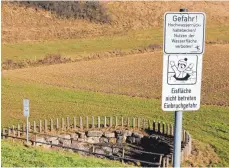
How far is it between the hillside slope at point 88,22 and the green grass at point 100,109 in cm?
2447

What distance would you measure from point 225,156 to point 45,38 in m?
41.8

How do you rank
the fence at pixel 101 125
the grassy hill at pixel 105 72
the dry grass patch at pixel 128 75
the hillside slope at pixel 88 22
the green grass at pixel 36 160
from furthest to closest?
the hillside slope at pixel 88 22, the dry grass patch at pixel 128 75, the grassy hill at pixel 105 72, the fence at pixel 101 125, the green grass at pixel 36 160

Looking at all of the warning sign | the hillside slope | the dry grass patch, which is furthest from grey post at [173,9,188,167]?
the hillside slope

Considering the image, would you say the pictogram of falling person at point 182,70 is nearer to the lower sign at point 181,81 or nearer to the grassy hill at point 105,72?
the lower sign at point 181,81

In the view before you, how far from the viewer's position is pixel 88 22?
61.9 m

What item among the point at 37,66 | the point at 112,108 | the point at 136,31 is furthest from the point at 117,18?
the point at 112,108

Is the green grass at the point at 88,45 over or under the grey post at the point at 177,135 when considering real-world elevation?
over

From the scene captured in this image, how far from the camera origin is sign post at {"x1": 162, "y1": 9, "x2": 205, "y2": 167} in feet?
13.5

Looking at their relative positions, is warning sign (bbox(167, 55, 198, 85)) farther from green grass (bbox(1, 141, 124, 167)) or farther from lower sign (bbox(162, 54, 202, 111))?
green grass (bbox(1, 141, 124, 167))

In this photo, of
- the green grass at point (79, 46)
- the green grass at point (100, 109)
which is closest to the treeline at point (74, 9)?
the green grass at point (79, 46)

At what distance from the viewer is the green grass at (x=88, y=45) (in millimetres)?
48188

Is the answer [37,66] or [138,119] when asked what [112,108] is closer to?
[138,119]

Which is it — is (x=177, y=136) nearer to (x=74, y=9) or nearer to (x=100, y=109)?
(x=100, y=109)

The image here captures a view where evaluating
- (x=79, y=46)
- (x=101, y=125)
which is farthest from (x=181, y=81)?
(x=79, y=46)
